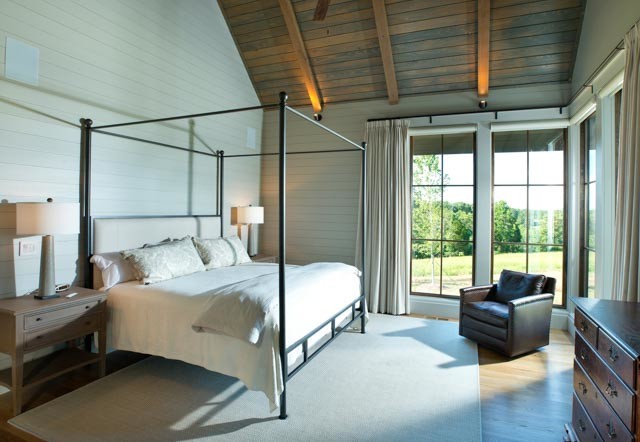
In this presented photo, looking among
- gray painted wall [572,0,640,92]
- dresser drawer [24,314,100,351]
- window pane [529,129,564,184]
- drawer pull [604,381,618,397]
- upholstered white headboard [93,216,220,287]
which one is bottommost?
dresser drawer [24,314,100,351]

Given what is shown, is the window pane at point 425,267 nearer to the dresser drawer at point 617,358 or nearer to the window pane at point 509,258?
the window pane at point 509,258

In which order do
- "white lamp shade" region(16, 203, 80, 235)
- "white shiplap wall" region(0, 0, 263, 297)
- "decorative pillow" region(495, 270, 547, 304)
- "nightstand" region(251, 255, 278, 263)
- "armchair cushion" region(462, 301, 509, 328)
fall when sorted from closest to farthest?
"white lamp shade" region(16, 203, 80, 235), "white shiplap wall" region(0, 0, 263, 297), "armchair cushion" region(462, 301, 509, 328), "decorative pillow" region(495, 270, 547, 304), "nightstand" region(251, 255, 278, 263)

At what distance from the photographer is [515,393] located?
3.01 m

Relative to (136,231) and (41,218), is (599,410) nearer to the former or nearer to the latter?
(41,218)

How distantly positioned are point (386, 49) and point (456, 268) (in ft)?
9.84

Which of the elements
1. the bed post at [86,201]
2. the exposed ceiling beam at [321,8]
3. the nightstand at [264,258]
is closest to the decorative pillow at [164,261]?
the bed post at [86,201]

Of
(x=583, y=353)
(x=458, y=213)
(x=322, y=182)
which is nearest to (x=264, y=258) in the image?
(x=322, y=182)

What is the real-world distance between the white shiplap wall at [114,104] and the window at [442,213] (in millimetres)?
2642

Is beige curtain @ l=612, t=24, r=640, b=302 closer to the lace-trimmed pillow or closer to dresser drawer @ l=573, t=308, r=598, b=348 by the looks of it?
dresser drawer @ l=573, t=308, r=598, b=348

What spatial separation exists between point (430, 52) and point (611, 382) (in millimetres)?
4194

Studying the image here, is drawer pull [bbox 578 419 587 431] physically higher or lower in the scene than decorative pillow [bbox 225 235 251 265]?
lower

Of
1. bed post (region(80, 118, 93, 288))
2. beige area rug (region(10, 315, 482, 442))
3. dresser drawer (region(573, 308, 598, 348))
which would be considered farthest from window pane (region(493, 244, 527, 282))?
bed post (region(80, 118, 93, 288))

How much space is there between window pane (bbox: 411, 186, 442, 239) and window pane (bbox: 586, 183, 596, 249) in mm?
1703

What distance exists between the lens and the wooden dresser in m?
1.55
